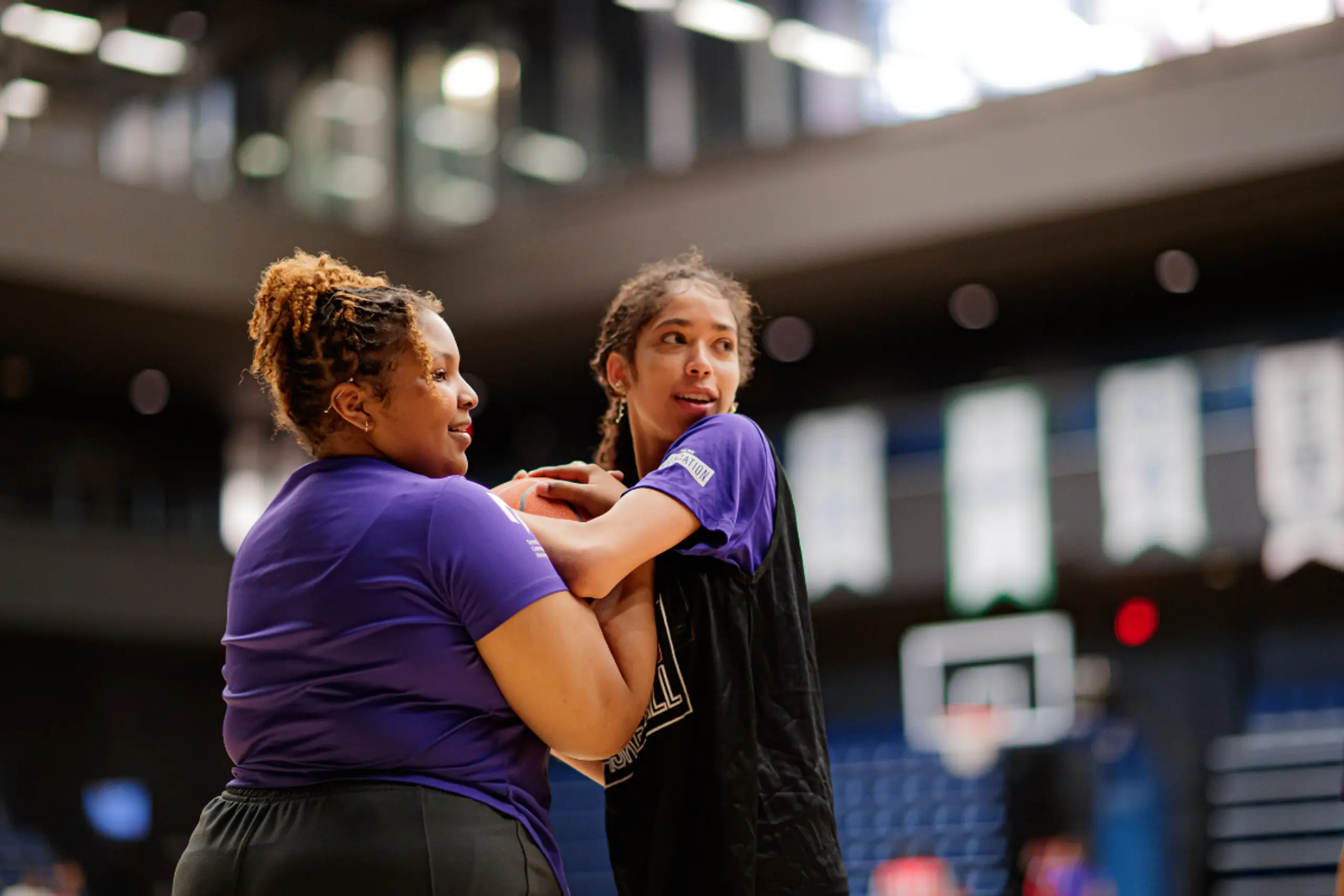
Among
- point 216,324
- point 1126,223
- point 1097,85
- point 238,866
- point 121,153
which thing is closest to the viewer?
point 238,866

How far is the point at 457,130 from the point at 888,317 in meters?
4.30

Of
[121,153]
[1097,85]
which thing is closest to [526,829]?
[1097,85]

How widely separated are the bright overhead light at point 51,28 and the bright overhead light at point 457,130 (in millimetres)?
2883

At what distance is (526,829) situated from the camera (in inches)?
81.1

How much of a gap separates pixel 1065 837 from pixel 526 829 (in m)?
11.4

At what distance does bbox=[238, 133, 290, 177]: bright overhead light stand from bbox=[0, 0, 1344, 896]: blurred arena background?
4 cm

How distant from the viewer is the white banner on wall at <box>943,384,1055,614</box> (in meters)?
12.9

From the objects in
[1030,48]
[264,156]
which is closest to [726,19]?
[1030,48]

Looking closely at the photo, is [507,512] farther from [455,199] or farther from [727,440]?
[455,199]

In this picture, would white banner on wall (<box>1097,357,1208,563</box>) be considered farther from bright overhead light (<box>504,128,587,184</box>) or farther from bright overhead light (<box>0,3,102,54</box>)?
bright overhead light (<box>0,3,102,54</box>)

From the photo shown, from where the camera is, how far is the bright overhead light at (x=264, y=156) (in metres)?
13.9

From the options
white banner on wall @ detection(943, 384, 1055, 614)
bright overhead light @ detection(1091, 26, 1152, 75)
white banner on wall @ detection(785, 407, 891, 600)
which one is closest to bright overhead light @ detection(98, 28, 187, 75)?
white banner on wall @ detection(785, 407, 891, 600)

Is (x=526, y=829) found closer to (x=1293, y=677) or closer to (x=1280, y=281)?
(x=1293, y=677)

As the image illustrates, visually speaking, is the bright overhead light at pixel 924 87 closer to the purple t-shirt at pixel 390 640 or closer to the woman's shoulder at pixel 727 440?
the woman's shoulder at pixel 727 440
